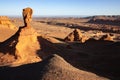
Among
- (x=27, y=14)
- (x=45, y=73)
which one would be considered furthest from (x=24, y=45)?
(x=45, y=73)

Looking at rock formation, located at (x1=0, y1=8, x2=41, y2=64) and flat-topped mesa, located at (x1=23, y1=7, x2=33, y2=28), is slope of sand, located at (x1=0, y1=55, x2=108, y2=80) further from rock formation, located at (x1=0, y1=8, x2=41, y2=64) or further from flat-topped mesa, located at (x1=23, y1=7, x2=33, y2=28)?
flat-topped mesa, located at (x1=23, y1=7, x2=33, y2=28)

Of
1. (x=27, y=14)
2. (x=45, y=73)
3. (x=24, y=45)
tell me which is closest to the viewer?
(x=45, y=73)

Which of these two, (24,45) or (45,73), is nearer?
(45,73)

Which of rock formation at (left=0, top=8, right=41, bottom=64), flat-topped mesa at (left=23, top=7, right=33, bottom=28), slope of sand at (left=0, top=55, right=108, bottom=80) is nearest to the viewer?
slope of sand at (left=0, top=55, right=108, bottom=80)

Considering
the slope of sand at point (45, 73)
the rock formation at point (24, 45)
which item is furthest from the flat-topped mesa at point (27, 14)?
the slope of sand at point (45, 73)

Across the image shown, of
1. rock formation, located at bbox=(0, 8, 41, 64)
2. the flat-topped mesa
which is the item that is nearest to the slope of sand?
rock formation, located at bbox=(0, 8, 41, 64)

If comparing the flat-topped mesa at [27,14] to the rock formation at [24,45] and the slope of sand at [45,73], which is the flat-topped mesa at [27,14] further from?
the slope of sand at [45,73]

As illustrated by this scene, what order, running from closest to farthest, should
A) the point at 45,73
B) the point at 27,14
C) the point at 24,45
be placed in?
1. the point at 45,73
2. the point at 24,45
3. the point at 27,14

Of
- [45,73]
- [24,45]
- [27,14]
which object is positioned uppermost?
[27,14]

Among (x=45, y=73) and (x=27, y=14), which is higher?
(x=27, y=14)

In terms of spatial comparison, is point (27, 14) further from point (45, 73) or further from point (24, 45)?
point (45, 73)

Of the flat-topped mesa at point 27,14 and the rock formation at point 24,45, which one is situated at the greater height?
the flat-topped mesa at point 27,14

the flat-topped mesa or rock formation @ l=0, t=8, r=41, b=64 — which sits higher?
the flat-topped mesa

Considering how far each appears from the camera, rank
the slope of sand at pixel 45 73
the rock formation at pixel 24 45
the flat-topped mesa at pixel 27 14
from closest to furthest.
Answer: the slope of sand at pixel 45 73, the rock formation at pixel 24 45, the flat-topped mesa at pixel 27 14
